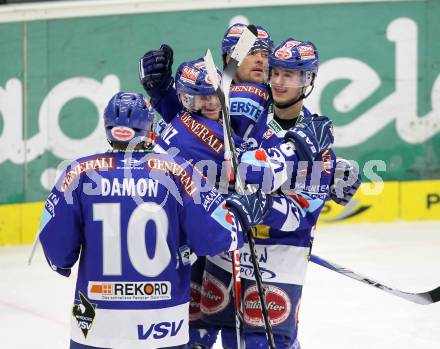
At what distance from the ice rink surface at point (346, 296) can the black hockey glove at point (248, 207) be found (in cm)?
155

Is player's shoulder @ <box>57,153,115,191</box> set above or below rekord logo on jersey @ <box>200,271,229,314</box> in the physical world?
above

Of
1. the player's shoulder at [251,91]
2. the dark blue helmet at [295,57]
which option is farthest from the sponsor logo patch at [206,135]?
the dark blue helmet at [295,57]

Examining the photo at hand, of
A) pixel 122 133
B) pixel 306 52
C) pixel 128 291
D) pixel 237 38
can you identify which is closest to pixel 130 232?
pixel 128 291

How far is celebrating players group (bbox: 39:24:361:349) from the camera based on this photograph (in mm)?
3092

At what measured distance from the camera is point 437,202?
7.48 meters

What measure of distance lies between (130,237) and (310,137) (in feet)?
2.60

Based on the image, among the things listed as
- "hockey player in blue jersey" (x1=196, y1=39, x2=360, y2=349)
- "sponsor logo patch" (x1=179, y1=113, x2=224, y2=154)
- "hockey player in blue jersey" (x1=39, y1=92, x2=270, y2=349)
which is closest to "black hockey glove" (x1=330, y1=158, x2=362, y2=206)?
"hockey player in blue jersey" (x1=196, y1=39, x2=360, y2=349)

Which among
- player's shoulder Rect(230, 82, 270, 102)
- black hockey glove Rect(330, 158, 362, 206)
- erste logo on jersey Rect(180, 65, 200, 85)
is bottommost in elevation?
black hockey glove Rect(330, 158, 362, 206)

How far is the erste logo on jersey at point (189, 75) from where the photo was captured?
3798 millimetres

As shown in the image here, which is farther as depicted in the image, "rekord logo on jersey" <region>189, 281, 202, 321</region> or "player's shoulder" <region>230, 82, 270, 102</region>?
"rekord logo on jersey" <region>189, 281, 202, 321</region>

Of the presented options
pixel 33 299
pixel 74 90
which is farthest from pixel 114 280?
pixel 74 90

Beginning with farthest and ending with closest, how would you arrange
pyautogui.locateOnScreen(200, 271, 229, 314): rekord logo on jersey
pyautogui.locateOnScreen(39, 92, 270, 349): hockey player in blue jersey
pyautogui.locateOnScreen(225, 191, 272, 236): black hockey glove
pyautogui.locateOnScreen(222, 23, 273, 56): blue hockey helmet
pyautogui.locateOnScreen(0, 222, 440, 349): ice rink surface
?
pyautogui.locateOnScreen(0, 222, 440, 349): ice rink surface
pyautogui.locateOnScreen(222, 23, 273, 56): blue hockey helmet
pyautogui.locateOnScreen(200, 271, 229, 314): rekord logo on jersey
pyautogui.locateOnScreen(225, 191, 272, 236): black hockey glove
pyautogui.locateOnScreen(39, 92, 270, 349): hockey player in blue jersey

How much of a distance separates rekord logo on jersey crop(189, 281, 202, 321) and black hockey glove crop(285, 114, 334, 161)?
2.93 feet

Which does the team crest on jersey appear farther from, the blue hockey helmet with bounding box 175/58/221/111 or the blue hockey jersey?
the blue hockey jersey
